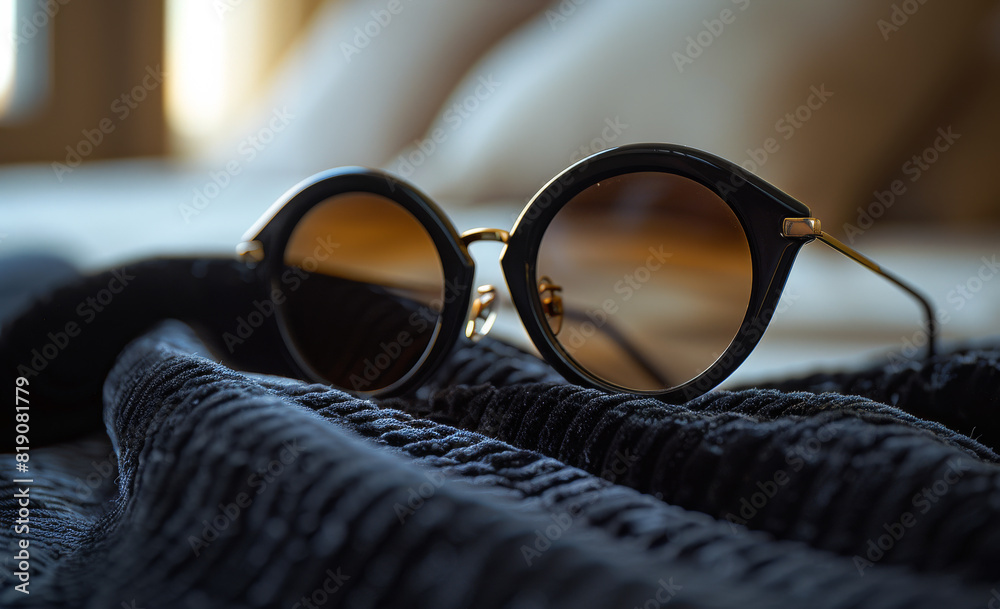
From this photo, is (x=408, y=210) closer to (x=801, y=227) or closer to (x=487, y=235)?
(x=487, y=235)

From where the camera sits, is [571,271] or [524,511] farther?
[571,271]

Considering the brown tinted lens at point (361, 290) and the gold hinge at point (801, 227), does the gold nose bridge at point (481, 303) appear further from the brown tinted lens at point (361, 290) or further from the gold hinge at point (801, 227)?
the gold hinge at point (801, 227)

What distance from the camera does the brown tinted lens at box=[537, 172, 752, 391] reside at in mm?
314

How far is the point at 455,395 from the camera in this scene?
0.97 ft

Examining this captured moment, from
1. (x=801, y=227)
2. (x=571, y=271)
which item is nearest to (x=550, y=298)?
(x=571, y=271)

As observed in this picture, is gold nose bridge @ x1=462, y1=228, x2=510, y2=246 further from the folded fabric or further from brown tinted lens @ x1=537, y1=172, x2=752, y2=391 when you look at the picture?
the folded fabric

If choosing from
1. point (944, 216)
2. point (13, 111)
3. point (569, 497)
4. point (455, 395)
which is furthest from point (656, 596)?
point (13, 111)

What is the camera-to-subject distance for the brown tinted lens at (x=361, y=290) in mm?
378

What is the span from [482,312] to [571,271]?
0.07 metres

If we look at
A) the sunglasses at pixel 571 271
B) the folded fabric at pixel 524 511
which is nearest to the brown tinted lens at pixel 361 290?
the sunglasses at pixel 571 271

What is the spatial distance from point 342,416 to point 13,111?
2347 millimetres

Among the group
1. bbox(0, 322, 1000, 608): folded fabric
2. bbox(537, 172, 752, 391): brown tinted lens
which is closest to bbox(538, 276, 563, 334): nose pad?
bbox(537, 172, 752, 391): brown tinted lens

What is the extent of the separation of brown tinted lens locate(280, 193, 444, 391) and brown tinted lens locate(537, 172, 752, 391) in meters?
0.08

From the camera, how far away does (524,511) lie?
163 mm
